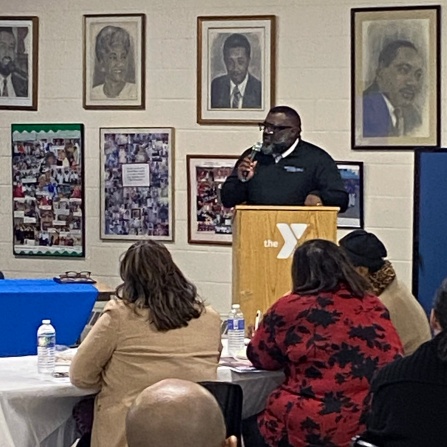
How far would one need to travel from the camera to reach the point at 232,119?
6.17m

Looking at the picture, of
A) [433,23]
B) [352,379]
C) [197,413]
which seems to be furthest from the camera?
[433,23]

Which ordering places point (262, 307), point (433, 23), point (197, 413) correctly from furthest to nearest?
point (433, 23)
point (262, 307)
point (197, 413)

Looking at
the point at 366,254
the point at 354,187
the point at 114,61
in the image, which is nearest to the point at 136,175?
the point at 114,61

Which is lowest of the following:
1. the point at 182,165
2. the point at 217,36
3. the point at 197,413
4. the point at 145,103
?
the point at 197,413

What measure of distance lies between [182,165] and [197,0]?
3.39ft

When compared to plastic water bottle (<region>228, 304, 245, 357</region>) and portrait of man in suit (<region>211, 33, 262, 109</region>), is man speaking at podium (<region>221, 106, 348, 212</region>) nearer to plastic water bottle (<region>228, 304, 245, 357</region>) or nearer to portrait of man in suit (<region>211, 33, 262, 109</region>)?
plastic water bottle (<region>228, 304, 245, 357</region>)

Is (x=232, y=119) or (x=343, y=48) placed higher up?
(x=343, y=48)

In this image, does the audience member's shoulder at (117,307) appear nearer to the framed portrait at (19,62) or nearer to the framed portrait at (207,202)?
the framed portrait at (207,202)

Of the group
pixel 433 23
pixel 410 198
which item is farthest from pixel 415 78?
pixel 410 198

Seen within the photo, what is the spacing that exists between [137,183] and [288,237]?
2341 mm

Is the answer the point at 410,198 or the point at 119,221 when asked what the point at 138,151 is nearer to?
the point at 119,221

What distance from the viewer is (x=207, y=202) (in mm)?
6242

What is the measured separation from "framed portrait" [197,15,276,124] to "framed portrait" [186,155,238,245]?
0.87 ft

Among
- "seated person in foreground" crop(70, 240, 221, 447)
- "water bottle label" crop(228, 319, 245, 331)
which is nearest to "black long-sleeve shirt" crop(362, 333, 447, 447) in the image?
"seated person in foreground" crop(70, 240, 221, 447)
